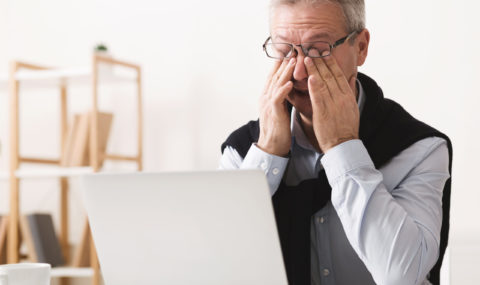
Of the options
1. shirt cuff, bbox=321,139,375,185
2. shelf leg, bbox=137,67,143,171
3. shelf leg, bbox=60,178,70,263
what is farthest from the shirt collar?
shelf leg, bbox=60,178,70,263

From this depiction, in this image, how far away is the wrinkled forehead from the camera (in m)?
1.41

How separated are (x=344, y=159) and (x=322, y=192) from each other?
0.16m

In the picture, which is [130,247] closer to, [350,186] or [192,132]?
[350,186]

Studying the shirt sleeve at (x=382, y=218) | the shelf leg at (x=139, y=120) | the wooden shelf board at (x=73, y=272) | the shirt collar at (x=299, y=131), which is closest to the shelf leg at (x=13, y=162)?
the wooden shelf board at (x=73, y=272)

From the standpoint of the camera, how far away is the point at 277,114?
142 centimetres

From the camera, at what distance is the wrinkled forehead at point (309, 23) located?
1.41 meters

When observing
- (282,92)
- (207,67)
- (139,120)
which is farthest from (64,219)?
(282,92)

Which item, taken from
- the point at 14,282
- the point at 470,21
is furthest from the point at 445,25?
the point at 14,282

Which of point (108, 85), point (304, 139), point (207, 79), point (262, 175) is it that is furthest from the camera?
point (108, 85)

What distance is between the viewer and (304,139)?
1533 mm

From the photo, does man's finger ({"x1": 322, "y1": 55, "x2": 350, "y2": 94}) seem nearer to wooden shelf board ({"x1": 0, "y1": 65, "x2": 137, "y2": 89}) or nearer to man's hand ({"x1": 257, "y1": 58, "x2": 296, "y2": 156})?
man's hand ({"x1": 257, "y1": 58, "x2": 296, "y2": 156})

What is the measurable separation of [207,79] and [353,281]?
1.86 meters

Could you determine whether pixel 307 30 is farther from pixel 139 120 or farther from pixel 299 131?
pixel 139 120

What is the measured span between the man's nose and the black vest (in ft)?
0.63
